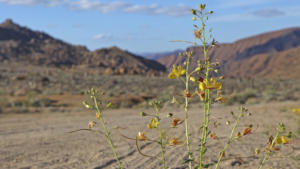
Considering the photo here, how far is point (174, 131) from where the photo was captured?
27.9ft

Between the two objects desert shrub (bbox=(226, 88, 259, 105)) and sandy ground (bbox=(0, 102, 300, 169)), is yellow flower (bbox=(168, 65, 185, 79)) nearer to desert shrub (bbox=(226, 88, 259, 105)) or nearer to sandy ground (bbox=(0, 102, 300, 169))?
sandy ground (bbox=(0, 102, 300, 169))

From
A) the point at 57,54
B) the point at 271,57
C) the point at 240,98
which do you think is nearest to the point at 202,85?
the point at 240,98

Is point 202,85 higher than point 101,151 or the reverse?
higher

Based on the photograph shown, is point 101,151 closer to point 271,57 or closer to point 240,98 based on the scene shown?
point 240,98

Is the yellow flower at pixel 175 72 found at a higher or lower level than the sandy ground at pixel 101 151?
higher

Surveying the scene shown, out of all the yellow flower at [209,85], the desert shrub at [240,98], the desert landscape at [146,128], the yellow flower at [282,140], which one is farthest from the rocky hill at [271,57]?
the yellow flower at [209,85]

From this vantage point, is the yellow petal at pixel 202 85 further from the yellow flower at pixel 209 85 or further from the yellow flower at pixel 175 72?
the yellow flower at pixel 175 72

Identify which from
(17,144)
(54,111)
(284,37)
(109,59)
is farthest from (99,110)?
(284,37)

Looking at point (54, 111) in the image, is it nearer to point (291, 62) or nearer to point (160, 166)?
point (160, 166)

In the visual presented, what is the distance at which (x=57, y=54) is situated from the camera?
65938 millimetres

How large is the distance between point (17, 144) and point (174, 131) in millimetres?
3242

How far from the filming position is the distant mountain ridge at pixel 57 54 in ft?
198

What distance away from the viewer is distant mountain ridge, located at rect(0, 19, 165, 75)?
60484 mm

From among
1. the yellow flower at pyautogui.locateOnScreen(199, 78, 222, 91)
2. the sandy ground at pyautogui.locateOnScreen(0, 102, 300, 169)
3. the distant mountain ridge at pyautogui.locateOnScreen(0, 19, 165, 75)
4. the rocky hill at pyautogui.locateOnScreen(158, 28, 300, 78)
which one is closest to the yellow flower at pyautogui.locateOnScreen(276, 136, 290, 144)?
the yellow flower at pyautogui.locateOnScreen(199, 78, 222, 91)
